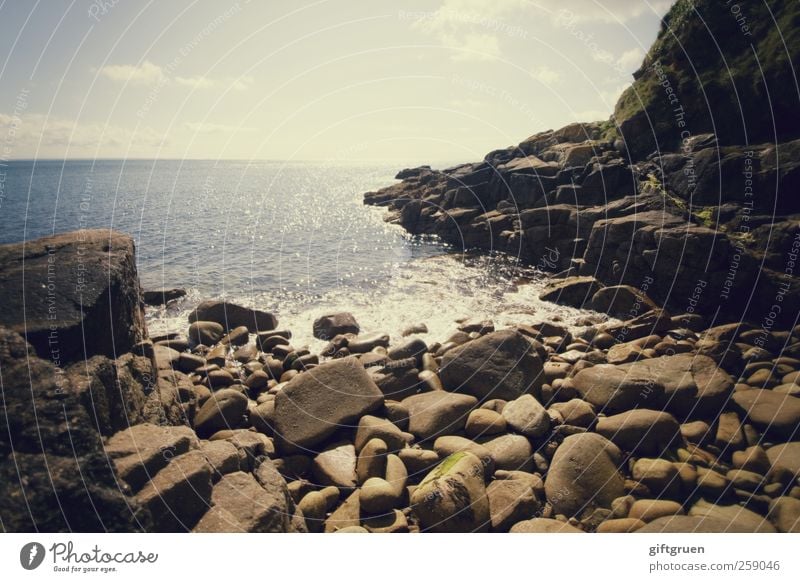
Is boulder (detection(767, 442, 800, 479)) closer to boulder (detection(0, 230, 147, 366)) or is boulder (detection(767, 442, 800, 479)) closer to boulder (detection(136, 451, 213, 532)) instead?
boulder (detection(136, 451, 213, 532))

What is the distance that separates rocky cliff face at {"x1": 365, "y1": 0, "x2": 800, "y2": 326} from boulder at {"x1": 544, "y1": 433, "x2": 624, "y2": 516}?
37.8 ft

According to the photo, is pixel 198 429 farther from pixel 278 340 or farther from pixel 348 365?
pixel 278 340

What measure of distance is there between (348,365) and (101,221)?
2186 inches

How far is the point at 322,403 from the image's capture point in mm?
9242

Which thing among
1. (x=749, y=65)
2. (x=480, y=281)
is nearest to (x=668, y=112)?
(x=749, y=65)

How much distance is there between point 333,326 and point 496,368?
8.65 metres

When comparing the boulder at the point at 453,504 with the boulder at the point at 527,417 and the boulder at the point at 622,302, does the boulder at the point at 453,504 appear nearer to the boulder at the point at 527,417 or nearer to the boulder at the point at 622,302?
the boulder at the point at 527,417

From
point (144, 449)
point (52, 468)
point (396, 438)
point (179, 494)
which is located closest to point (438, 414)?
point (396, 438)

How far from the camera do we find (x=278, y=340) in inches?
615

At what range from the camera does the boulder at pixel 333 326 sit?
57.1 feet

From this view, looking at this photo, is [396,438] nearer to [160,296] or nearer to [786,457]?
[786,457]

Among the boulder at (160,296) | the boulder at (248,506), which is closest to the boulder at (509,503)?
the boulder at (248,506)
